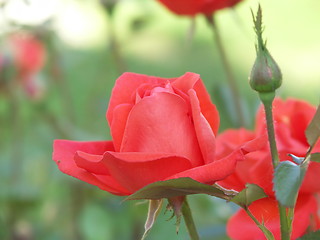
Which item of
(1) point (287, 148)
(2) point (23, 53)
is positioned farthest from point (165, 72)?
(1) point (287, 148)

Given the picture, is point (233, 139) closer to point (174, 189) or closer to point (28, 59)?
point (174, 189)

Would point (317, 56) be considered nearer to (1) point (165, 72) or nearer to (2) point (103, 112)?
(1) point (165, 72)

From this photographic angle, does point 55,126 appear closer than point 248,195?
No

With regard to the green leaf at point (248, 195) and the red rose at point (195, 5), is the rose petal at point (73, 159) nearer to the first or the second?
the green leaf at point (248, 195)

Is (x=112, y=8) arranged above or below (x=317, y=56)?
above

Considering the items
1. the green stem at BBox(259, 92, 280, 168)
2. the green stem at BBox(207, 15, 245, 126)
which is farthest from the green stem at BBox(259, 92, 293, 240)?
the green stem at BBox(207, 15, 245, 126)

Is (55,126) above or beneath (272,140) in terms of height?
beneath

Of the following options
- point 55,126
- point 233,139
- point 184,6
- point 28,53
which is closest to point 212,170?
point 233,139

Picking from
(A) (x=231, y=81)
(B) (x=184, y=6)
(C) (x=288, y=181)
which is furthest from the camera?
(A) (x=231, y=81)

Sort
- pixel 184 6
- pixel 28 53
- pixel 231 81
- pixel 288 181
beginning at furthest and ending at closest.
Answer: pixel 28 53, pixel 231 81, pixel 184 6, pixel 288 181
